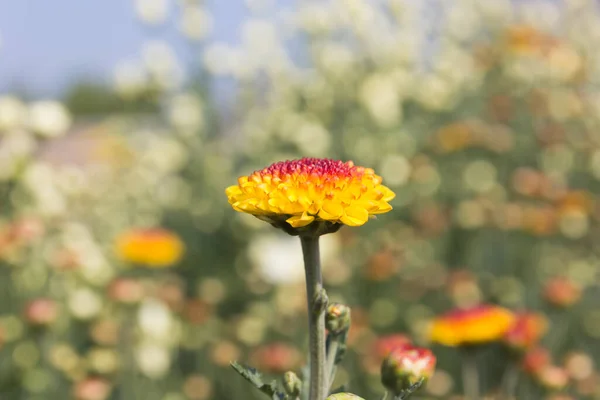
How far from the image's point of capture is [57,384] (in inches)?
86.9

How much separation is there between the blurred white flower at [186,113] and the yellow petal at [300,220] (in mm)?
3515

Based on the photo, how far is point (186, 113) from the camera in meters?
4.21

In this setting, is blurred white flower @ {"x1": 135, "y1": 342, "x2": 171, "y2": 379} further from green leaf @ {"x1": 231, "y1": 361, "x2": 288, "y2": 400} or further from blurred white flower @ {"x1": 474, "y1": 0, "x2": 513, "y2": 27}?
blurred white flower @ {"x1": 474, "y1": 0, "x2": 513, "y2": 27}

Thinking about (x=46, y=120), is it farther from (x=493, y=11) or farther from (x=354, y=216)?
(x=493, y=11)

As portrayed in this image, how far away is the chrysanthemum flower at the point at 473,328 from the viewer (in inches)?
54.6

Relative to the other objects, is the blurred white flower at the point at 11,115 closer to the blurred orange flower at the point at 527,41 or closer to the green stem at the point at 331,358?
the green stem at the point at 331,358

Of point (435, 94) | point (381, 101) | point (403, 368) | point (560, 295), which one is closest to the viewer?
point (403, 368)

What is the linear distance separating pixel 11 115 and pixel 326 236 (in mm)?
1214

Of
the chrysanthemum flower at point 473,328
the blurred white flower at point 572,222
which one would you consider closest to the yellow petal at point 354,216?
the chrysanthemum flower at point 473,328

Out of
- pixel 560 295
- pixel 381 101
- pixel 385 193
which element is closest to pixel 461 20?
pixel 381 101

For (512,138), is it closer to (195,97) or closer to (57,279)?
(195,97)

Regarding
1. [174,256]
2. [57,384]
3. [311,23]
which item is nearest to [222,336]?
[174,256]

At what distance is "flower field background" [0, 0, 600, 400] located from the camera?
2.25 meters

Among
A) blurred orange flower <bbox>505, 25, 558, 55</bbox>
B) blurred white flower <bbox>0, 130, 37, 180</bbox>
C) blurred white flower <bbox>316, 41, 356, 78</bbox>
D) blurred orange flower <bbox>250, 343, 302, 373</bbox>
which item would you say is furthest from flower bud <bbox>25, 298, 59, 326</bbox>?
blurred orange flower <bbox>505, 25, 558, 55</bbox>
